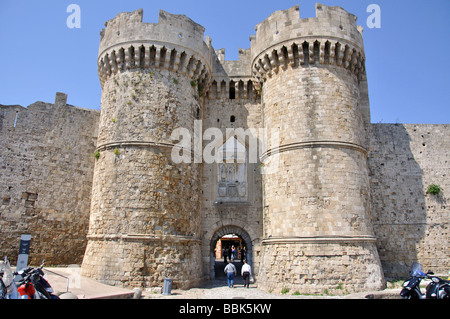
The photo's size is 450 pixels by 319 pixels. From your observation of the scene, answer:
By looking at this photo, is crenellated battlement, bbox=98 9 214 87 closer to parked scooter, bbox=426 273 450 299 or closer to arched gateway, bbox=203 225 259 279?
arched gateway, bbox=203 225 259 279

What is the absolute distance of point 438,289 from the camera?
4887 mm

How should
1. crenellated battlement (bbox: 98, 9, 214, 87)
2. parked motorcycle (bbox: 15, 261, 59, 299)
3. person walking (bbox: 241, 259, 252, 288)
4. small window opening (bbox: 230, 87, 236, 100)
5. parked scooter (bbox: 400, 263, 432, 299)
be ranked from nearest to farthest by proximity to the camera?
parked motorcycle (bbox: 15, 261, 59, 299), parked scooter (bbox: 400, 263, 432, 299), person walking (bbox: 241, 259, 252, 288), crenellated battlement (bbox: 98, 9, 214, 87), small window opening (bbox: 230, 87, 236, 100)

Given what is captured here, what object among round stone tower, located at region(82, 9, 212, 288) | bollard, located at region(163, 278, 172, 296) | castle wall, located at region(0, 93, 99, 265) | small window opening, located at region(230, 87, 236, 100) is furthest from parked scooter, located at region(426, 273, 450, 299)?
castle wall, located at region(0, 93, 99, 265)

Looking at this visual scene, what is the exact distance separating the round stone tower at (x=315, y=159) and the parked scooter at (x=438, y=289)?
13.8ft

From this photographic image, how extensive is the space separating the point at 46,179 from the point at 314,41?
9893mm

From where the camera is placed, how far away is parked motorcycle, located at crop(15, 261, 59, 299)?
15.5 feet

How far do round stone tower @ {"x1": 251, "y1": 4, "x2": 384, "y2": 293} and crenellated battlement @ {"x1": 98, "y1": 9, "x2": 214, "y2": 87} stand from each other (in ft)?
7.97

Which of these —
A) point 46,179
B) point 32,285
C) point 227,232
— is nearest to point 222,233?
point 227,232

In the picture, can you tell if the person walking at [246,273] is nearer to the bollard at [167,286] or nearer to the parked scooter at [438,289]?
the bollard at [167,286]

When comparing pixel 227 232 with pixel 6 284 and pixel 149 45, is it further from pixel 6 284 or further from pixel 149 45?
pixel 6 284

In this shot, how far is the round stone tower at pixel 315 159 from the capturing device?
929 cm

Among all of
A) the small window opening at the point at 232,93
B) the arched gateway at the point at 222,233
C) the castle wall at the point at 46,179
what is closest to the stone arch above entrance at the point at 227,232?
the arched gateway at the point at 222,233
